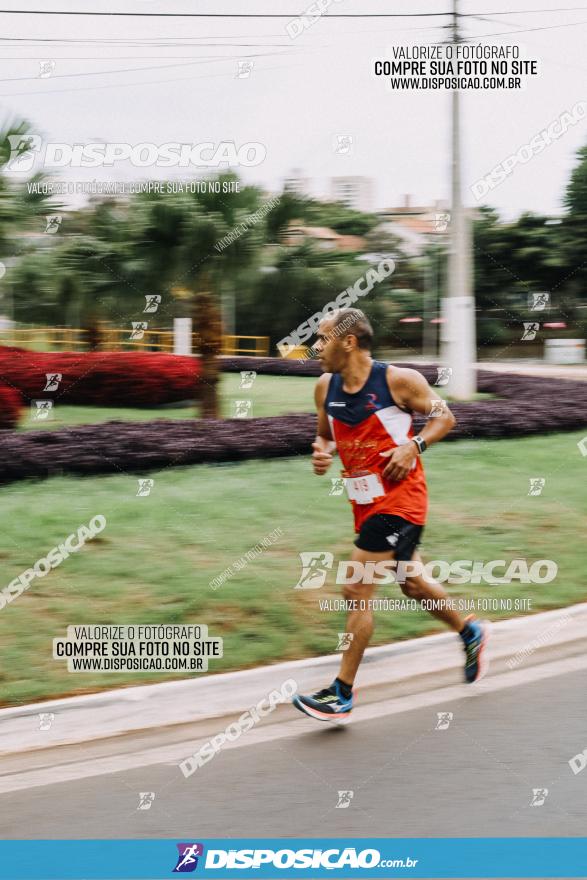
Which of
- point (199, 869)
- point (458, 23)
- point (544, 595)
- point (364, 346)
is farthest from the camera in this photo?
point (458, 23)

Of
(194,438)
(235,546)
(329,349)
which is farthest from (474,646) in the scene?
(194,438)

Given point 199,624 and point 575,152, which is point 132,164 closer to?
point 199,624

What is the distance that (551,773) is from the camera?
391cm

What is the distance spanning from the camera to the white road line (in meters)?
3.96

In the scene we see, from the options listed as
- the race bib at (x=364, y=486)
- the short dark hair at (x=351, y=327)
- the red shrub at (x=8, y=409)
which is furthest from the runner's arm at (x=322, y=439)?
the red shrub at (x=8, y=409)

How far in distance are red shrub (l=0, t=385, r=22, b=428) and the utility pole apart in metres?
4.96

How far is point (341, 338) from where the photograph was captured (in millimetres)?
4320

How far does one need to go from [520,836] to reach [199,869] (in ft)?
3.42

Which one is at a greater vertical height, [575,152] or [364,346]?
[575,152]

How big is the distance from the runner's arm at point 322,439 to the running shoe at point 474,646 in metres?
0.98

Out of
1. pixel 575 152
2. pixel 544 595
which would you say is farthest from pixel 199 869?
pixel 575 152

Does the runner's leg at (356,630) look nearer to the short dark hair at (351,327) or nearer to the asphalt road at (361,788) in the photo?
the asphalt road at (361,788)

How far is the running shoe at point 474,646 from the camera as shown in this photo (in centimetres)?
473

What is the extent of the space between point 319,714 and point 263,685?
1.69 feet
